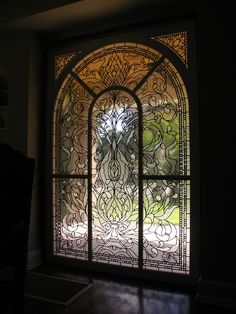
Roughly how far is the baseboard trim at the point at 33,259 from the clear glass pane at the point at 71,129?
0.94m

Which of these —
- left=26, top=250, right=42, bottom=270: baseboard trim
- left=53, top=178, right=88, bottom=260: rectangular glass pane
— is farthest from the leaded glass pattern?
left=26, top=250, right=42, bottom=270: baseboard trim

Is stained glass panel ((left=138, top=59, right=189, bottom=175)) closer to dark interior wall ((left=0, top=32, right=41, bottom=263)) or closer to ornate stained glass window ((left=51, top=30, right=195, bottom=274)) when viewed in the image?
ornate stained glass window ((left=51, top=30, right=195, bottom=274))

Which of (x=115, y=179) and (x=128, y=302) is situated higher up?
(x=115, y=179)

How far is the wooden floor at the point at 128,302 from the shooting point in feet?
7.22

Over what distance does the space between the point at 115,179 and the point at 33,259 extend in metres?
1.29

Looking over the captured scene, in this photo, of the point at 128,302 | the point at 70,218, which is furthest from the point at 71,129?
the point at 128,302

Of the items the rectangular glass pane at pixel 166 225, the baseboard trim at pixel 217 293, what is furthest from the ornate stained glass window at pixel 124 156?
the baseboard trim at pixel 217 293

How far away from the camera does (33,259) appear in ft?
10.4

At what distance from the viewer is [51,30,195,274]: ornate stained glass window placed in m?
2.72

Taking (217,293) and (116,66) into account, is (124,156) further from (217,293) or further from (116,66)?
(217,293)

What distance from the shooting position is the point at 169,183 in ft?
9.00

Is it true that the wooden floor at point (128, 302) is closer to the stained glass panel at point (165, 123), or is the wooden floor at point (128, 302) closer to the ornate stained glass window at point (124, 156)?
the ornate stained glass window at point (124, 156)
